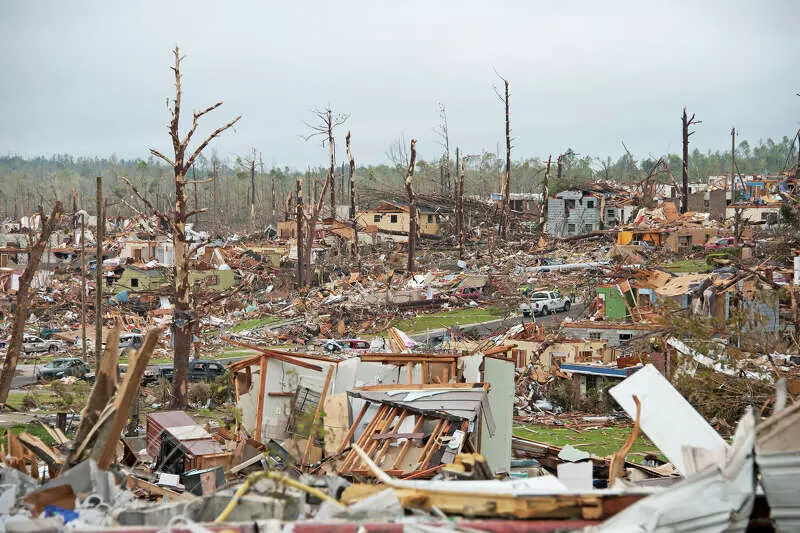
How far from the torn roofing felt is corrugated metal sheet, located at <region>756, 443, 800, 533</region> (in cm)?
534

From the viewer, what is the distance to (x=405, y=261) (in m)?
43.6

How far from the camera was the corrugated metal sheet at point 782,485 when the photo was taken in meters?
4.59

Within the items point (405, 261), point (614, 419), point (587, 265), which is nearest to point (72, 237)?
point (405, 261)

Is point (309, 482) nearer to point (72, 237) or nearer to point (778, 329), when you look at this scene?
point (778, 329)

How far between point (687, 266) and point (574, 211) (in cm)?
1499

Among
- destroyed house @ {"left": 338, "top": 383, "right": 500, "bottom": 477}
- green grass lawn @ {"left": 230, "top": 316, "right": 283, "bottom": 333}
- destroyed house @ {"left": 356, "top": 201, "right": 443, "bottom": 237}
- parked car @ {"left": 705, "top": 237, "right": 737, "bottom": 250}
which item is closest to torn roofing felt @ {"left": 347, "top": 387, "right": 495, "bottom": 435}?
destroyed house @ {"left": 338, "top": 383, "right": 500, "bottom": 477}

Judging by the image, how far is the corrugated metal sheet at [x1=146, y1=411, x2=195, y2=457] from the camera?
11.5 meters

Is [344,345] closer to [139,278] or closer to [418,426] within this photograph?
[139,278]

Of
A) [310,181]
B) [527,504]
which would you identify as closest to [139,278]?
[527,504]

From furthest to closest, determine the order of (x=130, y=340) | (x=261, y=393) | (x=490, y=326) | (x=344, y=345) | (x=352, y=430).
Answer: (x=130, y=340) → (x=490, y=326) → (x=344, y=345) → (x=261, y=393) → (x=352, y=430)

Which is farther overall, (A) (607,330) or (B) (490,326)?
(B) (490,326)

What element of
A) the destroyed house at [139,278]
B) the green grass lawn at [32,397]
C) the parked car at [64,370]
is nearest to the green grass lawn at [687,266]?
the parked car at [64,370]

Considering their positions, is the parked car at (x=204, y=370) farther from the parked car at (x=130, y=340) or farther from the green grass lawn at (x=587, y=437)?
the green grass lawn at (x=587, y=437)

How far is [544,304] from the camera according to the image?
3159cm
